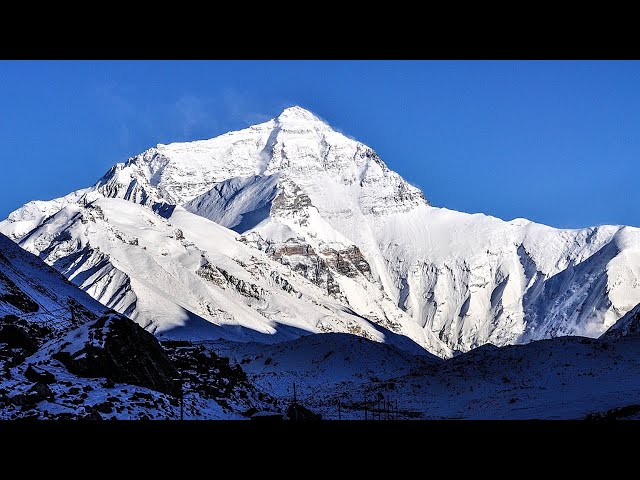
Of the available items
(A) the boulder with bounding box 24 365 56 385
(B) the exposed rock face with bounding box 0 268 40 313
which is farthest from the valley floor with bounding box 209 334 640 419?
(A) the boulder with bounding box 24 365 56 385

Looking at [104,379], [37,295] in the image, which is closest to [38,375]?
[104,379]

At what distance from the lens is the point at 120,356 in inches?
1022

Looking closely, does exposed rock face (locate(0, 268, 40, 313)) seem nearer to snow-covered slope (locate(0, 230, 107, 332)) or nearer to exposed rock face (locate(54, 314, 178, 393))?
snow-covered slope (locate(0, 230, 107, 332))

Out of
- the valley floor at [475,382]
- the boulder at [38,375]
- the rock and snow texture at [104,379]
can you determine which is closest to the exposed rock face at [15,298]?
the rock and snow texture at [104,379]

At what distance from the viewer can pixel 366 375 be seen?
315 feet

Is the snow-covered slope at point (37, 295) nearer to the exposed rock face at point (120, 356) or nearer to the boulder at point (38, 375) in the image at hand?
the exposed rock face at point (120, 356)

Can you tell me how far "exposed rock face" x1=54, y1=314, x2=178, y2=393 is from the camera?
24.5m

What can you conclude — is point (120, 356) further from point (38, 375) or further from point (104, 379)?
point (38, 375)
